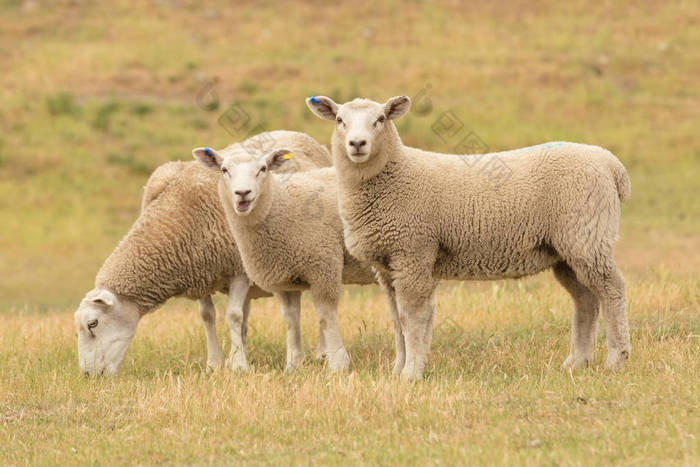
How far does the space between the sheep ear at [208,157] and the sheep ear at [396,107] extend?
5.30 ft

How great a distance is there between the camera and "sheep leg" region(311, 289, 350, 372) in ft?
27.7

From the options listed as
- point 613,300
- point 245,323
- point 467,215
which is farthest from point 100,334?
point 613,300

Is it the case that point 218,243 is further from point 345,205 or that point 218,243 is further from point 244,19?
point 244,19

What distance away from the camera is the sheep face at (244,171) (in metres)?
7.97

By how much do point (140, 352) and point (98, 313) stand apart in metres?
1.03

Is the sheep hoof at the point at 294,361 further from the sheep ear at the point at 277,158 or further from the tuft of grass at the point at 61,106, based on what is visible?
the tuft of grass at the point at 61,106

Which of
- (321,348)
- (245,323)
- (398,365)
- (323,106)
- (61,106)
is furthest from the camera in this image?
(61,106)

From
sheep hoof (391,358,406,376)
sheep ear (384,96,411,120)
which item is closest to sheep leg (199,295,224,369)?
sheep hoof (391,358,406,376)

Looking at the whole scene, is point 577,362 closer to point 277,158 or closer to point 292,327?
point 292,327

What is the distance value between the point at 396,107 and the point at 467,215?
1013 mm

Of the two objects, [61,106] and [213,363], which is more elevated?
[61,106]

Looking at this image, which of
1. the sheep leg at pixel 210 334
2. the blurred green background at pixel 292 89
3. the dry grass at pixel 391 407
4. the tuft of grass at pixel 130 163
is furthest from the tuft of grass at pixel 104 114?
the sheep leg at pixel 210 334

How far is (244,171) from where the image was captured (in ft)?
26.6

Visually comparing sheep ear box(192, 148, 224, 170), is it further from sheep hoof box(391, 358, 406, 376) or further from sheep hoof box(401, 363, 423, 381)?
sheep hoof box(401, 363, 423, 381)
